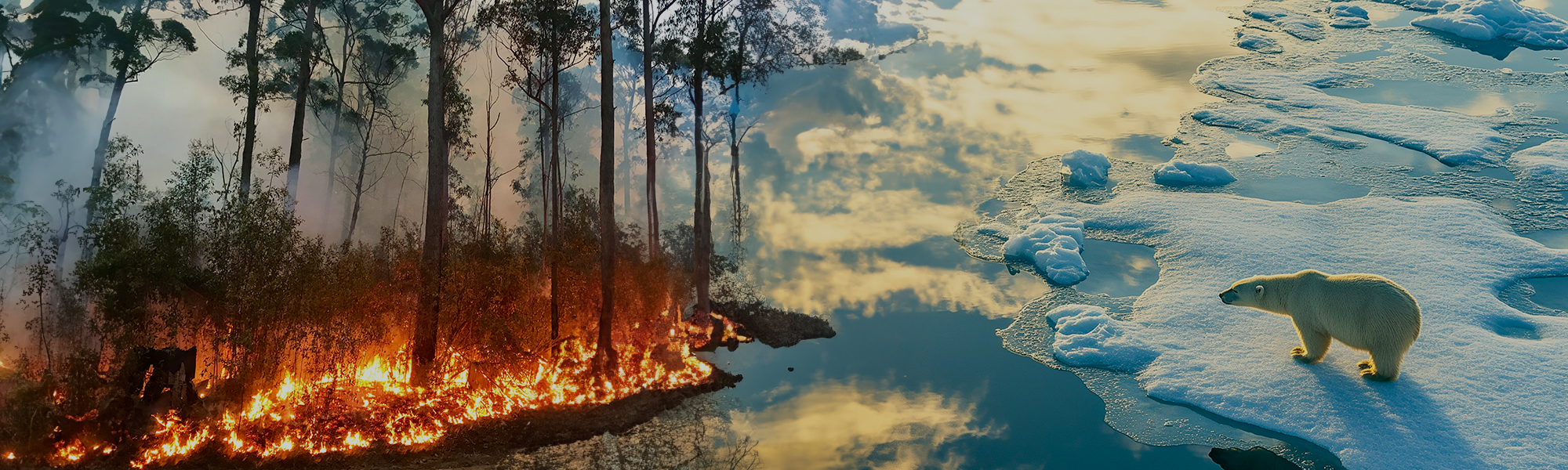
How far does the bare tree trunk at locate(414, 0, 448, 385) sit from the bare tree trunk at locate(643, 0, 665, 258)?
3.67 metres

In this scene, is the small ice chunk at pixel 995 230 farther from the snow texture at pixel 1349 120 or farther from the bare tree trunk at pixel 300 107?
the bare tree trunk at pixel 300 107

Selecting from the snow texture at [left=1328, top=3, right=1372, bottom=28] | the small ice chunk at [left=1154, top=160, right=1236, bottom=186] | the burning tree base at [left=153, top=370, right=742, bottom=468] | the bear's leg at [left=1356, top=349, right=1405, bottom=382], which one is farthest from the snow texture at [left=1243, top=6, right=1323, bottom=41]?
the burning tree base at [left=153, top=370, right=742, bottom=468]

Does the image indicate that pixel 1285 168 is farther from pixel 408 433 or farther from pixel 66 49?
pixel 66 49

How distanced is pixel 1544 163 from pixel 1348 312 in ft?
29.7

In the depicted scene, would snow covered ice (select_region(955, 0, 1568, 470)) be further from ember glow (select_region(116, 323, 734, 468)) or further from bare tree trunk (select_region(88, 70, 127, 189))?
bare tree trunk (select_region(88, 70, 127, 189))

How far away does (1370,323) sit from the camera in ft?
26.0

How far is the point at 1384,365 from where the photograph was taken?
802cm

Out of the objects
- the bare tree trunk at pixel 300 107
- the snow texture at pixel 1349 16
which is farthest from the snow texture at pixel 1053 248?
the snow texture at pixel 1349 16

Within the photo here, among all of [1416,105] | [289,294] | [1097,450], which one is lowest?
[1097,450]

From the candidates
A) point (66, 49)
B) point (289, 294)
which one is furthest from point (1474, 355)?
point (66, 49)

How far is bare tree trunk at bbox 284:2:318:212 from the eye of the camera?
13.5 m

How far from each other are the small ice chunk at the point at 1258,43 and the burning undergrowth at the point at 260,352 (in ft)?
56.1

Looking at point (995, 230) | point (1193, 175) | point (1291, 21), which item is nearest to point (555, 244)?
point (995, 230)

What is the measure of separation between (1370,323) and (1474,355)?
1557mm
